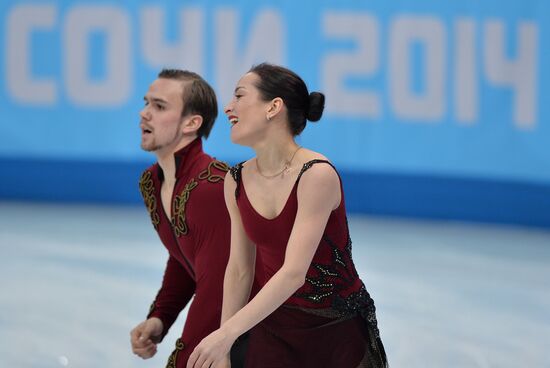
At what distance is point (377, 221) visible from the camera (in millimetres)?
7660

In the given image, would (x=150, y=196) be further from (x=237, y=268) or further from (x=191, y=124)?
(x=237, y=268)

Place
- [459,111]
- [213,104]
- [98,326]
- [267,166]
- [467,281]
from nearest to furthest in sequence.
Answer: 1. [267,166]
2. [213,104]
3. [98,326]
4. [467,281]
5. [459,111]

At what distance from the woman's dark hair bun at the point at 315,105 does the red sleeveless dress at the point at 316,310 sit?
213 millimetres

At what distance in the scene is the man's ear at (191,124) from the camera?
3053 mm

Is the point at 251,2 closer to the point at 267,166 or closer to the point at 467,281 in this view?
the point at 467,281

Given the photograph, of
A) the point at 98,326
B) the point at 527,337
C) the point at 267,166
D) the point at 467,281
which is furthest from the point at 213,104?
the point at 467,281

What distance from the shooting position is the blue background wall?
7504 millimetres

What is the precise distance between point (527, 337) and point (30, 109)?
4.77 meters

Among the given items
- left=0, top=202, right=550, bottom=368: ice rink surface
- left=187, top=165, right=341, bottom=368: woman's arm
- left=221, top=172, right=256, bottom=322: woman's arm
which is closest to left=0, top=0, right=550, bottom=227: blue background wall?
left=0, top=202, right=550, bottom=368: ice rink surface

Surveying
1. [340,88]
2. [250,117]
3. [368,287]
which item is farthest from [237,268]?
[340,88]

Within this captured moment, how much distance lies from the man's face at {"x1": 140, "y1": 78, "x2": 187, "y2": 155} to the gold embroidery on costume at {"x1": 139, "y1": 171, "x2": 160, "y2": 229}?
0.09 metres

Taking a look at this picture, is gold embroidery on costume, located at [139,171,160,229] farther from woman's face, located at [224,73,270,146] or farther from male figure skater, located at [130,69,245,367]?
woman's face, located at [224,73,270,146]

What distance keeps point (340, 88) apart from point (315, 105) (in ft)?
17.8

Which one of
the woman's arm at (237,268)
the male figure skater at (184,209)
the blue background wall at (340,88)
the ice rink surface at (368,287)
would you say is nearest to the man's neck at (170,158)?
the male figure skater at (184,209)
